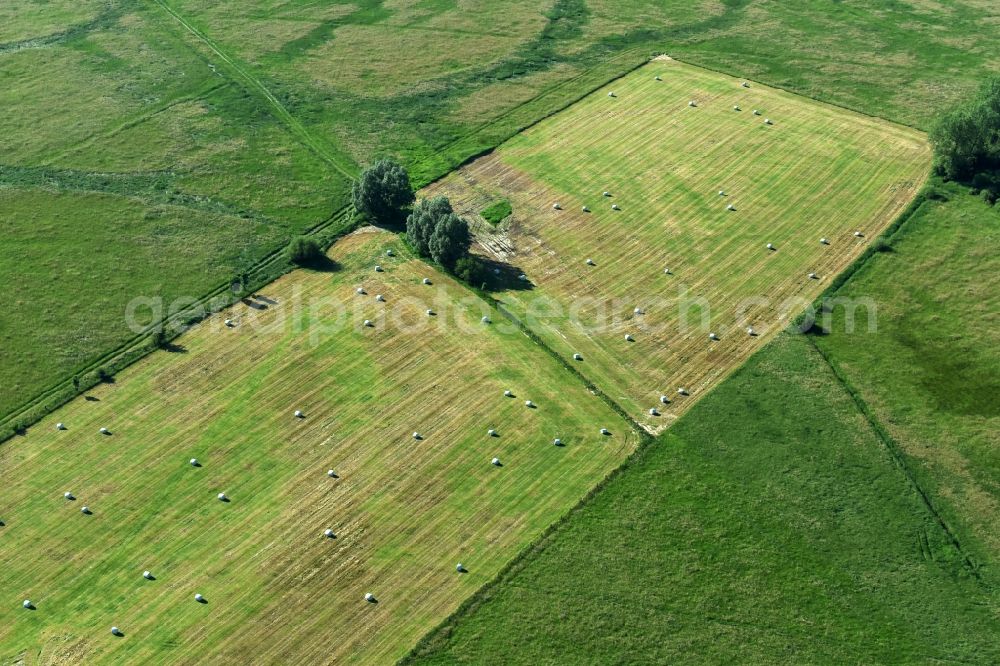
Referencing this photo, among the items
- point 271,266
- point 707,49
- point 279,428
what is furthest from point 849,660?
point 707,49

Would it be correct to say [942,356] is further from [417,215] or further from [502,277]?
[417,215]

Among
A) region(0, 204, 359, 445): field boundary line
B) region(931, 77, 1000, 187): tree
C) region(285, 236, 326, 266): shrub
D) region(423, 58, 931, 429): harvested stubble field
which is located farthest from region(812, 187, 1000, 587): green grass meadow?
region(0, 204, 359, 445): field boundary line

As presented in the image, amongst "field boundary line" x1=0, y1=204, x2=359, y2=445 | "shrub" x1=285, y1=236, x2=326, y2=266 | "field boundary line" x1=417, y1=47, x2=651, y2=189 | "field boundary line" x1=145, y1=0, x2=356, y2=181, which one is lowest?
"field boundary line" x1=0, y1=204, x2=359, y2=445

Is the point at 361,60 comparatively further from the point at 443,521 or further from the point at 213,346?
the point at 443,521

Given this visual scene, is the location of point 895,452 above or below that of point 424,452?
below

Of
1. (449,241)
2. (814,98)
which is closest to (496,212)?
(449,241)

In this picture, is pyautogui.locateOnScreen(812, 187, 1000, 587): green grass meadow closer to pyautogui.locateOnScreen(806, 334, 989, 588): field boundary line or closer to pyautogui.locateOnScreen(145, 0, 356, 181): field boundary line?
pyautogui.locateOnScreen(806, 334, 989, 588): field boundary line
